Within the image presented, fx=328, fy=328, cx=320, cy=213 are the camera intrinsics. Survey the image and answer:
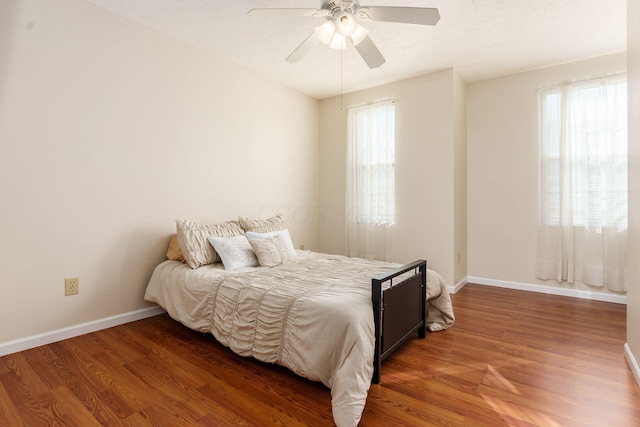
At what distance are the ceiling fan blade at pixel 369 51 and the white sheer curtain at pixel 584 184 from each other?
252 cm

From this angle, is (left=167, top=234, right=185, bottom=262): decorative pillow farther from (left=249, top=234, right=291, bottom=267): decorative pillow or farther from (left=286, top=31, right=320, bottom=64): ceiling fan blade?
(left=286, top=31, right=320, bottom=64): ceiling fan blade

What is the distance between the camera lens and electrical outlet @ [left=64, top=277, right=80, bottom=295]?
8.11 ft

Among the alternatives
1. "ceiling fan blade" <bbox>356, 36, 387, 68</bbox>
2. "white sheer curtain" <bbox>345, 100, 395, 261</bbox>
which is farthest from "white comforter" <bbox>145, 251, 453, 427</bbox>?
"ceiling fan blade" <bbox>356, 36, 387, 68</bbox>

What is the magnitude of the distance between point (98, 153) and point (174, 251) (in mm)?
988

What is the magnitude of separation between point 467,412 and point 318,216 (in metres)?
3.47

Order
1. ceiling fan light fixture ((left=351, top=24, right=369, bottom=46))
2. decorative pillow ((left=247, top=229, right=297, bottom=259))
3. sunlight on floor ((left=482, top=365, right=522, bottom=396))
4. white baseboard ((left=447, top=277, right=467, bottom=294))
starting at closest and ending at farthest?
1. sunlight on floor ((left=482, top=365, right=522, bottom=396))
2. ceiling fan light fixture ((left=351, top=24, right=369, bottom=46))
3. decorative pillow ((left=247, top=229, right=297, bottom=259))
4. white baseboard ((left=447, top=277, right=467, bottom=294))

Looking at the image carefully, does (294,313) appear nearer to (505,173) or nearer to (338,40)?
(338,40)

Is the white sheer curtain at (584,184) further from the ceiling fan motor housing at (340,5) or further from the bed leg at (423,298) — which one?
the ceiling fan motor housing at (340,5)

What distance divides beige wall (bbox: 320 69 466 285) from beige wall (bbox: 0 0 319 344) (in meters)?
1.91

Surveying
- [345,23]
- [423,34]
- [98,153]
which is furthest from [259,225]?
[423,34]

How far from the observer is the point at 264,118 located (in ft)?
13.1

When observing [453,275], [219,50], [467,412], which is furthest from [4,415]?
[453,275]

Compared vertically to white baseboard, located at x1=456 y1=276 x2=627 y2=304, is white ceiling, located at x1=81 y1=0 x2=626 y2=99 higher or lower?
higher

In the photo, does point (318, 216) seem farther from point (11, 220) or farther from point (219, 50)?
point (11, 220)
